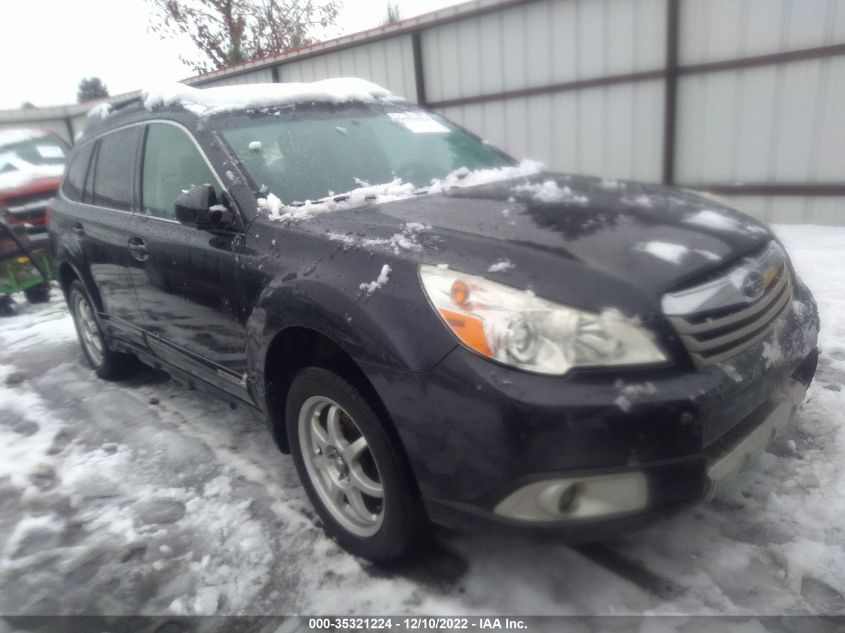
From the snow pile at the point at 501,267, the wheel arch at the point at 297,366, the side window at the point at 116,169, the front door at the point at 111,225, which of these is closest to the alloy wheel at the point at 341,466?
the wheel arch at the point at 297,366

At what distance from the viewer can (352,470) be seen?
91.8 inches

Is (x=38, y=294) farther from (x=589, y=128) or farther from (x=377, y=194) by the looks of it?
(x=589, y=128)

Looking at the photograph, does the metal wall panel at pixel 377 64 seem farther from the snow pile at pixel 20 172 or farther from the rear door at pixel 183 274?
the rear door at pixel 183 274

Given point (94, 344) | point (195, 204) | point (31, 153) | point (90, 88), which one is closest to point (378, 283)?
point (195, 204)

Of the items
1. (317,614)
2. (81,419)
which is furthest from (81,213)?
(317,614)

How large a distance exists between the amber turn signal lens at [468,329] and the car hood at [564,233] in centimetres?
16

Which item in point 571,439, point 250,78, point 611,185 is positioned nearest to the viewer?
point 571,439

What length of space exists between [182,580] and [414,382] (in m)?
1.30

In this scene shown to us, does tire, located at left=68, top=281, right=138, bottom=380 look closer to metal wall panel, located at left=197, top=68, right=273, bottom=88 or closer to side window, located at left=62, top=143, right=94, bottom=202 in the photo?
side window, located at left=62, top=143, right=94, bottom=202

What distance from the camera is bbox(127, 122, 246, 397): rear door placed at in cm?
276

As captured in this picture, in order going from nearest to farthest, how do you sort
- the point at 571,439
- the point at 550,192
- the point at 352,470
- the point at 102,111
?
the point at 571,439, the point at 352,470, the point at 550,192, the point at 102,111

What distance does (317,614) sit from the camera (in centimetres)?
217

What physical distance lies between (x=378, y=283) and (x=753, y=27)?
632 cm

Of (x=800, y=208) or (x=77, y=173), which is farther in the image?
(x=800, y=208)
